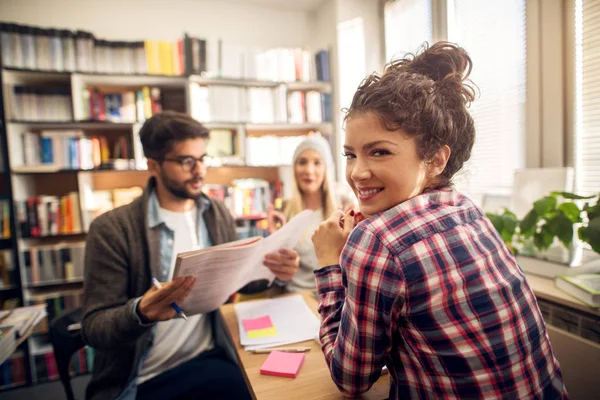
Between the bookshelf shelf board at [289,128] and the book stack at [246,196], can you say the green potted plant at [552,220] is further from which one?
the bookshelf shelf board at [289,128]

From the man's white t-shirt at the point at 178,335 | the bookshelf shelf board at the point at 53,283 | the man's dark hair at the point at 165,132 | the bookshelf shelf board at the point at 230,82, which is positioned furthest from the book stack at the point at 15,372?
the bookshelf shelf board at the point at 230,82

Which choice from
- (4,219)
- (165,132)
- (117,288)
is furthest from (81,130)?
(117,288)

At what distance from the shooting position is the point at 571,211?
1190mm

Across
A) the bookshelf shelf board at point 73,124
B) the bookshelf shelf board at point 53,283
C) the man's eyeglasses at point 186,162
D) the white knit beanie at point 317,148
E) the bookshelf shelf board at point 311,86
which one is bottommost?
the bookshelf shelf board at point 53,283

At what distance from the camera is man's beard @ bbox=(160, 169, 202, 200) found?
140cm

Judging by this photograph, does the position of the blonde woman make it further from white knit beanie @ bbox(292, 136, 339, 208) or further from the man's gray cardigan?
the man's gray cardigan

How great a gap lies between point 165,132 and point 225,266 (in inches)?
26.4

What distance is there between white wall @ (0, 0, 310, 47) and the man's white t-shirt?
7.89ft

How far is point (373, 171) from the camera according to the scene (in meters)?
0.69

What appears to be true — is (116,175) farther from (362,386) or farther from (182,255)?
(362,386)

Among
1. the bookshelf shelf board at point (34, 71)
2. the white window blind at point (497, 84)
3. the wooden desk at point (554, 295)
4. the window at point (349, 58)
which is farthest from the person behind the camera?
the window at point (349, 58)

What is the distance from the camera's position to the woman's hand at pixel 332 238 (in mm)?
807

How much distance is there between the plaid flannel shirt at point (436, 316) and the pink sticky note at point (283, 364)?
206 millimetres

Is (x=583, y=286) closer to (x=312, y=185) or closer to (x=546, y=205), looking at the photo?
(x=546, y=205)
